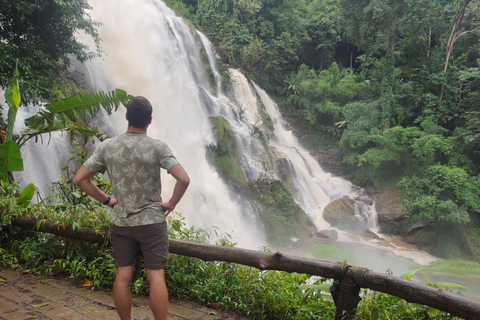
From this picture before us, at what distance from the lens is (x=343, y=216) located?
1347 cm

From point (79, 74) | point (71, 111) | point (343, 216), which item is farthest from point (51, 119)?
point (343, 216)

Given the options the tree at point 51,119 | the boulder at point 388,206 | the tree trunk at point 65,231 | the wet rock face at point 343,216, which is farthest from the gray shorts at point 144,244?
the boulder at point 388,206

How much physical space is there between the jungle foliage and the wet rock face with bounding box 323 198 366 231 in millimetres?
1946

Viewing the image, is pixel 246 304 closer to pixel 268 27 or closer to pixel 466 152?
pixel 466 152

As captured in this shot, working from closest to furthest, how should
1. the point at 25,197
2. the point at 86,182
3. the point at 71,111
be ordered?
the point at 86,182 < the point at 25,197 < the point at 71,111

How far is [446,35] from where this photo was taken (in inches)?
663

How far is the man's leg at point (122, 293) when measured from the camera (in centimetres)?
196

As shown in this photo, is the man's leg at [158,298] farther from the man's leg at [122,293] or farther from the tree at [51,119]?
the tree at [51,119]

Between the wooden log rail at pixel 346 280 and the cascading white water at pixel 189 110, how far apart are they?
755 centimetres

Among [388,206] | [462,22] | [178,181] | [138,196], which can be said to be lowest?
[138,196]

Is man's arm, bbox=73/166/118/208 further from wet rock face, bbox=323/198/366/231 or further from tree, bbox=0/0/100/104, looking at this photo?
wet rock face, bbox=323/198/366/231

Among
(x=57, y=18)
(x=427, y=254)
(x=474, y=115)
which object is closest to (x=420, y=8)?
(x=474, y=115)

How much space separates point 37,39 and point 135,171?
8171 mm

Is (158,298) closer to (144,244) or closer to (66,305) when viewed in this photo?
(144,244)
